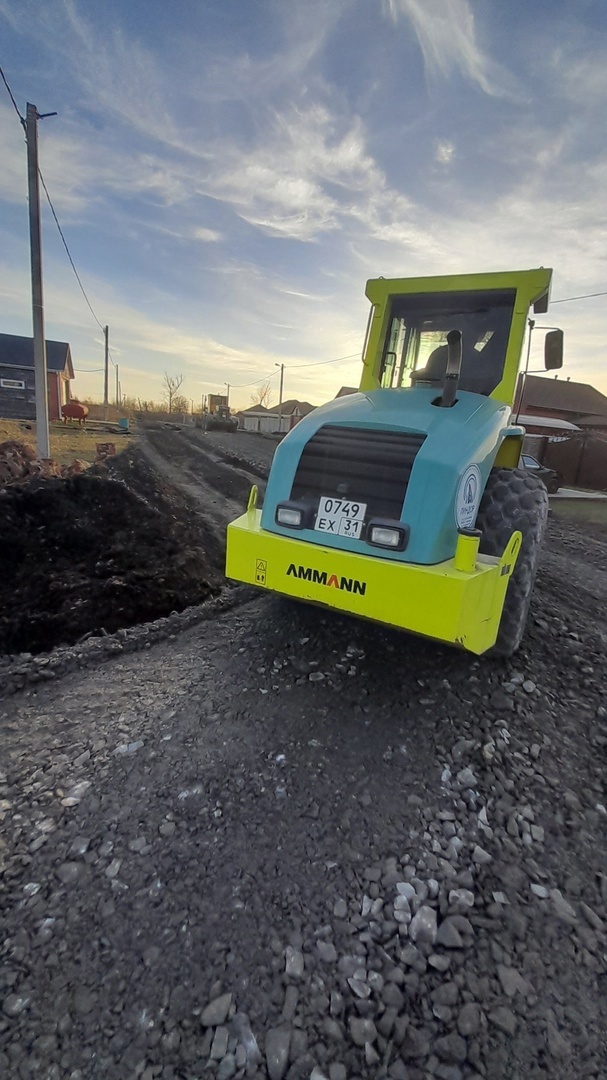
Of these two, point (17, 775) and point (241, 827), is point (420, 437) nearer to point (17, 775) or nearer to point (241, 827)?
point (241, 827)

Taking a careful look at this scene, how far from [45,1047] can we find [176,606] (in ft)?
11.4

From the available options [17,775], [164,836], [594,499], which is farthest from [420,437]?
[594,499]

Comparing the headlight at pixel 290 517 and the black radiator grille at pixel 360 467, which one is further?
the headlight at pixel 290 517

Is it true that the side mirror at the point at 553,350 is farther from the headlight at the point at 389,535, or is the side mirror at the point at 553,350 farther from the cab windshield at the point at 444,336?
the headlight at the point at 389,535

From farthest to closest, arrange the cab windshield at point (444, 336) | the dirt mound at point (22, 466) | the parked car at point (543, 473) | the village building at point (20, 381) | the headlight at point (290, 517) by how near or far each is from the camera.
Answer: the village building at point (20, 381) → the parked car at point (543, 473) → the dirt mound at point (22, 466) → the cab windshield at point (444, 336) → the headlight at point (290, 517)

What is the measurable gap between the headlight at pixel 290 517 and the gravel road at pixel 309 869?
0.90 meters

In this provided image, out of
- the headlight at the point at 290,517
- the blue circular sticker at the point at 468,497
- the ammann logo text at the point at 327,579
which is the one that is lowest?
the ammann logo text at the point at 327,579

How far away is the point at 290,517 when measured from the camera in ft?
9.85

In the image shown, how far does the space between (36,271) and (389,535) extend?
9393 mm

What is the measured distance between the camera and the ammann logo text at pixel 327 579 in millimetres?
2604

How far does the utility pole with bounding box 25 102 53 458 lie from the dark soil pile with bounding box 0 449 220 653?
114 inches

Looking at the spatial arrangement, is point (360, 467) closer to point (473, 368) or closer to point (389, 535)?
point (389, 535)

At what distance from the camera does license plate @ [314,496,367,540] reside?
2807 millimetres

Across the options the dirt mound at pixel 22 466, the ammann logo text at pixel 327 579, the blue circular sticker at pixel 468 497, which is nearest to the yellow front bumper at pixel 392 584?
the ammann logo text at pixel 327 579
